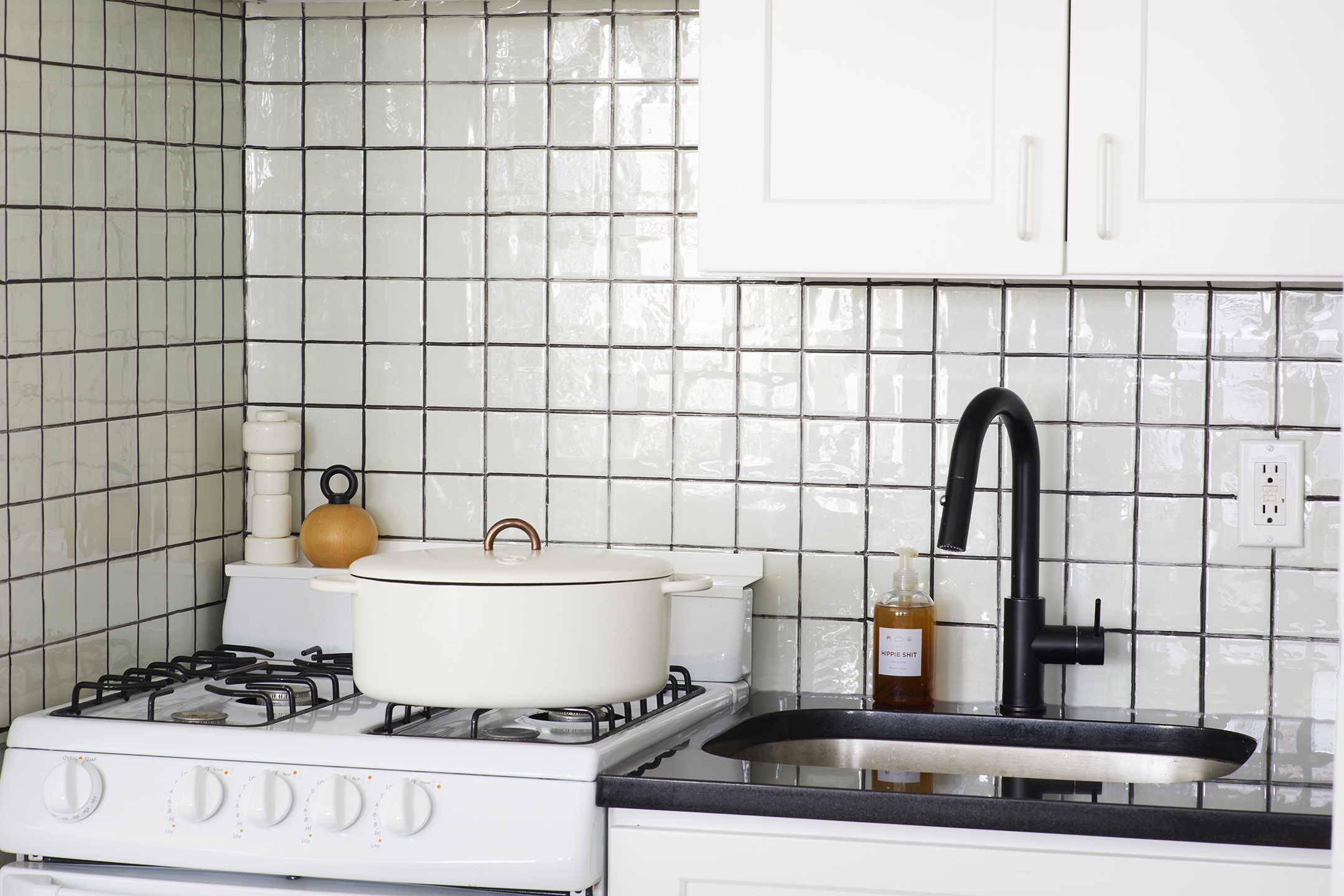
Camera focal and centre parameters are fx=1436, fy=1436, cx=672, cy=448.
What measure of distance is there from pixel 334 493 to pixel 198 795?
719mm

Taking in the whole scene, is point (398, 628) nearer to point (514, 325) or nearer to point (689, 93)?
point (514, 325)

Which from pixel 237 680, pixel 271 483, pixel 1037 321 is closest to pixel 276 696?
pixel 237 680

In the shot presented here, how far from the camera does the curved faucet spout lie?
1.82 metres

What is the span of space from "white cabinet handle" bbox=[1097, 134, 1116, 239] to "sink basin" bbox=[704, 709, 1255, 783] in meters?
0.67

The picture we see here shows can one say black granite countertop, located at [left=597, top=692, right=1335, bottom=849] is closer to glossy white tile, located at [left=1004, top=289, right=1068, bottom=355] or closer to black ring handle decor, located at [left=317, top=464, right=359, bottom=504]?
glossy white tile, located at [left=1004, top=289, right=1068, bottom=355]

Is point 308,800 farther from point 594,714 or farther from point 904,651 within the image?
point 904,651

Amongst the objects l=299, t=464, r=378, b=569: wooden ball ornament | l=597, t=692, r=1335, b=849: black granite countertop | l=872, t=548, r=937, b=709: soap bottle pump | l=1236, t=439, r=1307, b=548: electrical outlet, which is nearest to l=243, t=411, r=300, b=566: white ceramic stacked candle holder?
l=299, t=464, r=378, b=569: wooden ball ornament

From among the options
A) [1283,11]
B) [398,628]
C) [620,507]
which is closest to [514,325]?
[620,507]

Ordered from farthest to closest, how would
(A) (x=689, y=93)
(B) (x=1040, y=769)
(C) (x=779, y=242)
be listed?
(A) (x=689, y=93) < (B) (x=1040, y=769) < (C) (x=779, y=242)

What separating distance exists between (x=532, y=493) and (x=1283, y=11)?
48.4 inches

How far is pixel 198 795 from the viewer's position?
162 centimetres

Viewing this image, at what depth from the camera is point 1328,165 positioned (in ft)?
5.44

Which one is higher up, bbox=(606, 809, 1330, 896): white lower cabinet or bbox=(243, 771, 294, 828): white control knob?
bbox=(243, 771, 294, 828): white control knob

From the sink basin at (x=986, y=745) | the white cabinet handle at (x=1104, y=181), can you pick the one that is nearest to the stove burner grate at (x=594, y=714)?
the sink basin at (x=986, y=745)
